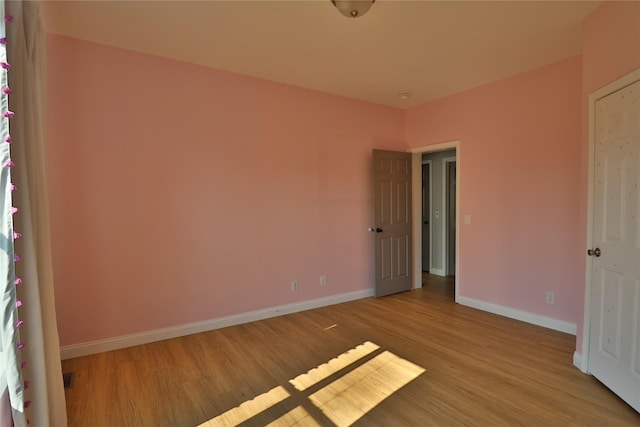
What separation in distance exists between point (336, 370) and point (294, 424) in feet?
2.21

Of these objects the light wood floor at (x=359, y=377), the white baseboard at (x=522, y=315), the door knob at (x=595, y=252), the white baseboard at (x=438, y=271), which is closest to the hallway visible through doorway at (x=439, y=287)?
the white baseboard at (x=438, y=271)

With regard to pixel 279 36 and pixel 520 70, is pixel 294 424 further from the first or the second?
pixel 520 70

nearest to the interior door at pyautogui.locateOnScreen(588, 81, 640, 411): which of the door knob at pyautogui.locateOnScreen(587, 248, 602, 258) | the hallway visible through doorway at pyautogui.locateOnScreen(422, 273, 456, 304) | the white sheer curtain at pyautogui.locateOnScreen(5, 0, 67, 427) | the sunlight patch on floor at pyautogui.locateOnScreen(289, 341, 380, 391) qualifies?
the door knob at pyautogui.locateOnScreen(587, 248, 602, 258)

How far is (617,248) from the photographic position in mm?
2127

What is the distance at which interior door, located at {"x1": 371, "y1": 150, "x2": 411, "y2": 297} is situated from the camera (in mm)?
4465

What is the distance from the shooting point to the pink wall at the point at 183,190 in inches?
108

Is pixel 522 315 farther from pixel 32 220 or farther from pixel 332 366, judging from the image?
pixel 32 220

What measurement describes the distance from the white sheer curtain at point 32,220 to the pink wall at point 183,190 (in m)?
1.15

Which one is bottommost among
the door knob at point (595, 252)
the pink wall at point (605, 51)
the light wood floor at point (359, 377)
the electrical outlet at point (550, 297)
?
the light wood floor at point (359, 377)

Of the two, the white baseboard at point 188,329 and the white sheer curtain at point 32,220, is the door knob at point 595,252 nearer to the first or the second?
the white baseboard at point 188,329

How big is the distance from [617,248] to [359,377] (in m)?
1.99

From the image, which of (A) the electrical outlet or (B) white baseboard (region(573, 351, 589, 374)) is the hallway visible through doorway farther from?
(B) white baseboard (region(573, 351, 589, 374))

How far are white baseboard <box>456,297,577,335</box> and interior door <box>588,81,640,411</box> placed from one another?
3.07 ft

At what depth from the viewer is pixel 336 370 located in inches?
101
